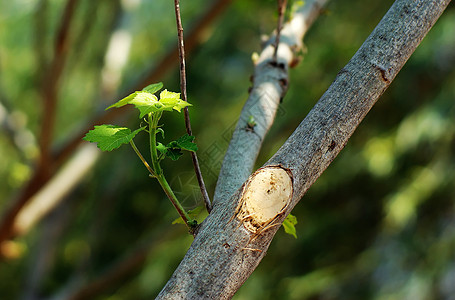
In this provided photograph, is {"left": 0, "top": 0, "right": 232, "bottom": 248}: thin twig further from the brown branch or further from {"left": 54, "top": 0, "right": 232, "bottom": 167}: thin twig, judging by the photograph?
the brown branch

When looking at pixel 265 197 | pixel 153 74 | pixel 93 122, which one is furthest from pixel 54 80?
pixel 265 197

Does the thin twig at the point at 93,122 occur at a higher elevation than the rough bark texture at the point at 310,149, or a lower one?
higher

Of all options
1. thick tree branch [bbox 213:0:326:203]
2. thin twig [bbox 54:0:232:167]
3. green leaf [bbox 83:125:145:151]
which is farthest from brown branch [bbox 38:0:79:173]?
green leaf [bbox 83:125:145:151]

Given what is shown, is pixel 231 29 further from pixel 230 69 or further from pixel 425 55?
pixel 425 55

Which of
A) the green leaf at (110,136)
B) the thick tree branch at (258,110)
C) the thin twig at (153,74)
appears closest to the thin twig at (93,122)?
the thin twig at (153,74)

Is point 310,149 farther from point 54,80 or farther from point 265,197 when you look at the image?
point 54,80

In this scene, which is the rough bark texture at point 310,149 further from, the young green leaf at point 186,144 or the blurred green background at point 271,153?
the blurred green background at point 271,153

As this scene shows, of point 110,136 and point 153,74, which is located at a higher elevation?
point 153,74
